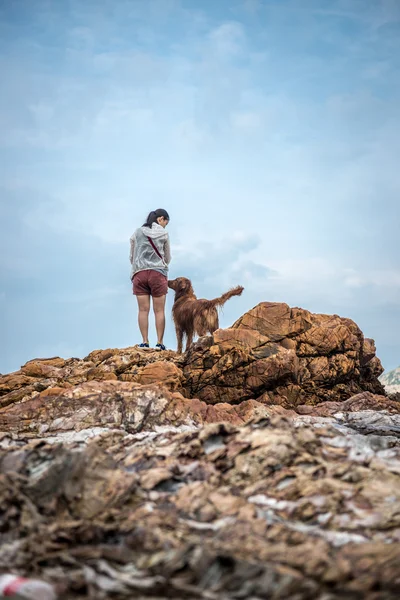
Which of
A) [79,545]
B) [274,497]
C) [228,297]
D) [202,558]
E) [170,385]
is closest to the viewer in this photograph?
[202,558]

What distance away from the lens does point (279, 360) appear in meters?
12.7

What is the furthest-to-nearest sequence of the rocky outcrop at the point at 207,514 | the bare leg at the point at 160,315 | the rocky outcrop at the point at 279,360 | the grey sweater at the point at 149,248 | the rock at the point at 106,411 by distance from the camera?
the bare leg at the point at 160,315 < the grey sweater at the point at 149,248 < the rocky outcrop at the point at 279,360 < the rock at the point at 106,411 < the rocky outcrop at the point at 207,514

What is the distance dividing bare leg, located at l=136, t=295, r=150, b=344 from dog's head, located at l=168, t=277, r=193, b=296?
136cm

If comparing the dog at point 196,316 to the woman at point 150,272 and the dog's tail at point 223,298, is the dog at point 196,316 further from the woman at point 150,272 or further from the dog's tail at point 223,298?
the woman at point 150,272

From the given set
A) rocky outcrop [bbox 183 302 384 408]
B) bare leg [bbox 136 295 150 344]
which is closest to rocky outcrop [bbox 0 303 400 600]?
rocky outcrop [bbox 183 302 384 408]

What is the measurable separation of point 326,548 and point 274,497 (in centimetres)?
94

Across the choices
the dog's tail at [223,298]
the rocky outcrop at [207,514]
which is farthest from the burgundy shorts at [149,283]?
the rocky outcrop at [207,514]

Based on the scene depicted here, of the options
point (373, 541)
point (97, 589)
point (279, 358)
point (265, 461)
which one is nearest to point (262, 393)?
point (279, 358)

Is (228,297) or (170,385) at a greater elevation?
(228,297)

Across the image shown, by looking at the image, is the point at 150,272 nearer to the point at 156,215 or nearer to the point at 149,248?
the point at 149,248

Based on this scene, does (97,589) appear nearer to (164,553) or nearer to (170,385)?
(164,553)

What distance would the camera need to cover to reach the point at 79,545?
3.69 meters

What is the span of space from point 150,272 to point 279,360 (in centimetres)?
401

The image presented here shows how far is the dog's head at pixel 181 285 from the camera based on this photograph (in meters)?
15.5
